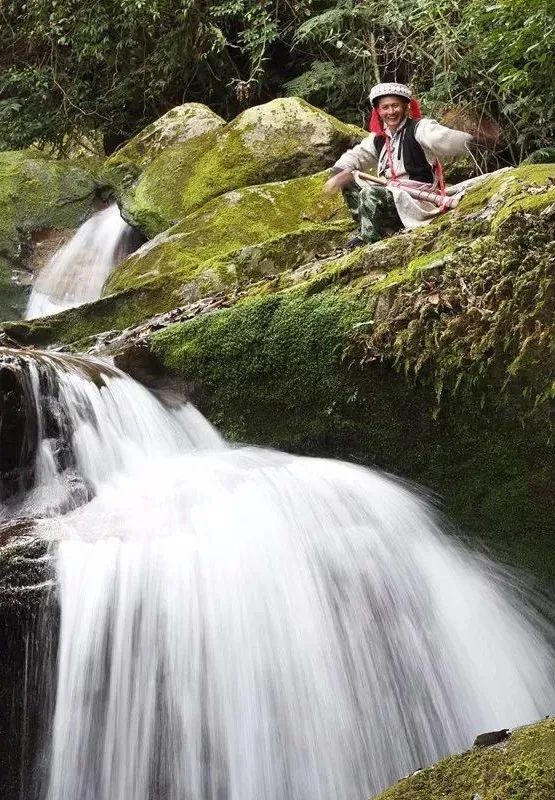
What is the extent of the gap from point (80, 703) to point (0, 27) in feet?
49.5

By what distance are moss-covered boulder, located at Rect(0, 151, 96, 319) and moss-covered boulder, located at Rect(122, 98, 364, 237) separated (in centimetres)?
129

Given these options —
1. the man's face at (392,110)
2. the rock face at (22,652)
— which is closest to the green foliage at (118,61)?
the man's face at (392,110)

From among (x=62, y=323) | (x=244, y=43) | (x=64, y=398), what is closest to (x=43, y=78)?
(x=244, y=43)

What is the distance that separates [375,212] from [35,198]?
7.26m

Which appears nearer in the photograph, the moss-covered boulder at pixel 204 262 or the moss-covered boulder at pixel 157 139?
the moss-covered boulder at pixel 204 262

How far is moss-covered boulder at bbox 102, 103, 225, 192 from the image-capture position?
11.8 metres

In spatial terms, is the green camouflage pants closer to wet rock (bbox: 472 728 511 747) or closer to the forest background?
the forest background

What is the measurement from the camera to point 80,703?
3.10m

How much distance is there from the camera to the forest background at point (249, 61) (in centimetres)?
894

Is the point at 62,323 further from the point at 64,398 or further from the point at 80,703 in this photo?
the point at 80,703

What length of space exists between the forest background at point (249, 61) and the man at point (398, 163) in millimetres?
2269

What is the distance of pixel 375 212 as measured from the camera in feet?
18.6

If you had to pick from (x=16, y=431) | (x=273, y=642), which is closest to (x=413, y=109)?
(x=16, y=431)

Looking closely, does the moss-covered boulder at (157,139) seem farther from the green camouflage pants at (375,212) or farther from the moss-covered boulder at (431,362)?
the moss-covered boulder at (431,362)
